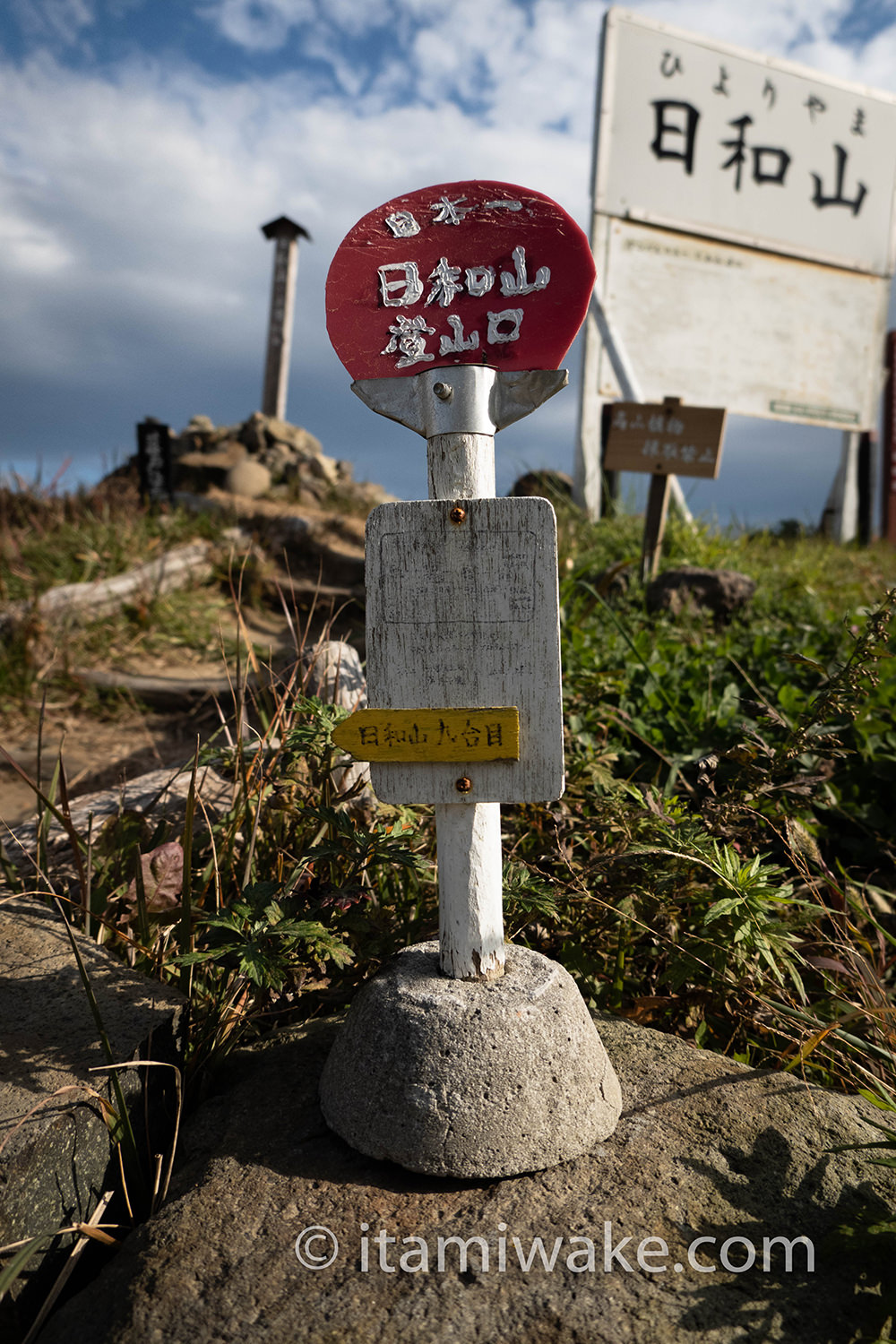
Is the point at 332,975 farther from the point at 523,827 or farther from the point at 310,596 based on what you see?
the point at 310,596

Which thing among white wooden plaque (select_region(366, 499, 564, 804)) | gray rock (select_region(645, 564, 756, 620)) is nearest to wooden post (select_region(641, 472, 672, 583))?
gray rock (select_region(645, 564, 756, 620))

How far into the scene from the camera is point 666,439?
4695mm

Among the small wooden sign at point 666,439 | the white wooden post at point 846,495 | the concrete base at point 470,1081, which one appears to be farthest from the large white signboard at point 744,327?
the concrete base at point 470,1081

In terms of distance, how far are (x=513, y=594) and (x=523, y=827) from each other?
104 centimetres

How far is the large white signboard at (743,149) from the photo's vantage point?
23.6 feet

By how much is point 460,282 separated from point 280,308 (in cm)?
1103

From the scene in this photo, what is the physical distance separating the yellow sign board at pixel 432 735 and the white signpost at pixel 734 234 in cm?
565

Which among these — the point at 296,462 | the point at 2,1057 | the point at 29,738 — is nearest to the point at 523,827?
the point at 2,1057

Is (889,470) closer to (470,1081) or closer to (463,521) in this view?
(463,521)

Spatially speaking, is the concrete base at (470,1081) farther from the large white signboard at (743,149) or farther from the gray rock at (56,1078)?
the large white signboard at (743,149)

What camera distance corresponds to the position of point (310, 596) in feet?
21.5

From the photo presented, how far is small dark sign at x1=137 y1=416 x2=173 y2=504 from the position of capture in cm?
828

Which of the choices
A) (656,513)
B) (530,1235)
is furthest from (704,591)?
(530,1235)

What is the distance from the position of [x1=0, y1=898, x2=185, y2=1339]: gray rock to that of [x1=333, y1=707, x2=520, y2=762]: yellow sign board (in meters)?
0.69
